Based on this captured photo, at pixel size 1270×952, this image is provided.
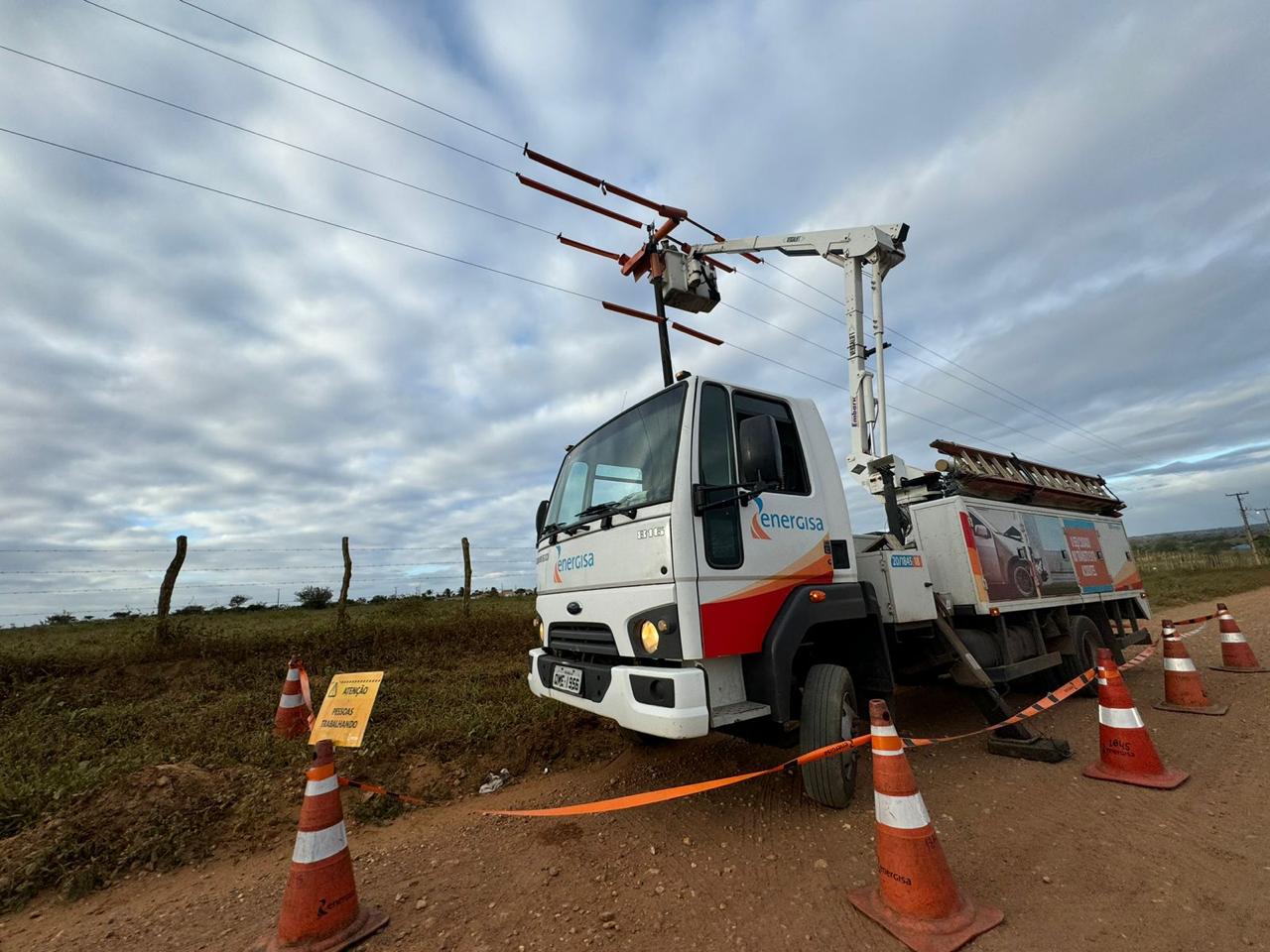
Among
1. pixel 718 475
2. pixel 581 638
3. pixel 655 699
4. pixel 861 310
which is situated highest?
pixel 861 310

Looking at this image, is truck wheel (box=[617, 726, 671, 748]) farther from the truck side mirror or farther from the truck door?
the truck side mirror

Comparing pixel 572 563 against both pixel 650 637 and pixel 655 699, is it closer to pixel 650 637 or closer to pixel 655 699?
pixel 650 637

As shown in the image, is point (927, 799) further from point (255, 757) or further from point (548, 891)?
point (255, 757)

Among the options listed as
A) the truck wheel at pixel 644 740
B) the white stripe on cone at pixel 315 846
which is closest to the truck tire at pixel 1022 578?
the truck wheel at pixel 644 740

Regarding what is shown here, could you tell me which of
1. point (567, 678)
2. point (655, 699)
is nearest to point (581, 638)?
point (567, 678)

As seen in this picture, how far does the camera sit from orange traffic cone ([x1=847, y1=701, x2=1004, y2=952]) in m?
2.21

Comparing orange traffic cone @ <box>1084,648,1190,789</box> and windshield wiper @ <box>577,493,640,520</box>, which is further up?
windshield wiper @ <box>577,493,640,520</box>

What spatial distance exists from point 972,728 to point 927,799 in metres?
2.04

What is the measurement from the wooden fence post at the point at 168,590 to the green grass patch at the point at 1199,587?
23162 millimetres

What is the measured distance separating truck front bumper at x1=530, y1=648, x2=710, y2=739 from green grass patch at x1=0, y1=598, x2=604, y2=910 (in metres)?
2.07

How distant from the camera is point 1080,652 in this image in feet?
19.9

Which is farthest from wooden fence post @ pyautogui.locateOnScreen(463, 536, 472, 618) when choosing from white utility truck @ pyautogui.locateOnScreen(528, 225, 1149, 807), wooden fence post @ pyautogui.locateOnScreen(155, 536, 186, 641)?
white utility truck @ pyautogui.locateOnScreen(528, 225, 1149, 807)

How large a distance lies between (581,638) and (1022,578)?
442cm

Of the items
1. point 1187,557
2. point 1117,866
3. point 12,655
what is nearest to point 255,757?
point 12,655
